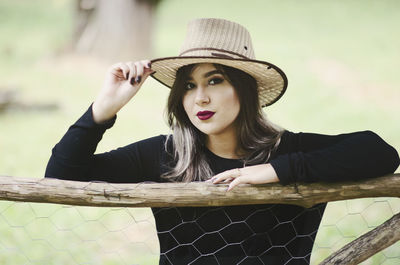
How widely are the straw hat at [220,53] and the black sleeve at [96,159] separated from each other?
1.17ft

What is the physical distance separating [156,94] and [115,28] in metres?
1.60

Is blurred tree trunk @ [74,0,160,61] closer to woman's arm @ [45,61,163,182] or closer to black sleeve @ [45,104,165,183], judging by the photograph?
black sleeve @ [45,104,165,183]

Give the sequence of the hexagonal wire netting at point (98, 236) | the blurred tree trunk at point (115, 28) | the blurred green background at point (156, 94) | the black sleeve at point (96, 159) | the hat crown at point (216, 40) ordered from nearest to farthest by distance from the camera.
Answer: the black sleeve at point (96, 159) < the hat crown at point (216, 40) < the hexagonal wire netting at point (98, 236) < the blurred green background at point (156, 94) < the blurred tree trunk at point (115, 28)

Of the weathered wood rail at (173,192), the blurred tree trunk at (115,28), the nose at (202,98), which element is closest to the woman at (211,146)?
the nose at (202,98)

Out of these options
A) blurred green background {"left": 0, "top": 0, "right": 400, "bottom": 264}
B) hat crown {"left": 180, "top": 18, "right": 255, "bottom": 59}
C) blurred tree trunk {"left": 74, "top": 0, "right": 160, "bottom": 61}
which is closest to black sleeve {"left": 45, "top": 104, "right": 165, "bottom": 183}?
hat crown {"left": 180, "top": 18, "right": 255, "bottom": 59}

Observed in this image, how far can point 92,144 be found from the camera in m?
2.10

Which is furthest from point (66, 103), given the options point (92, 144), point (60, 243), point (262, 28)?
point (92, 144)

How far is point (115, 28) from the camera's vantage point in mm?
10359

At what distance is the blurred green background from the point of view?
4551 millimetres

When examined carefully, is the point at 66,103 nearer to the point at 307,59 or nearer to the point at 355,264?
the point at 307,59

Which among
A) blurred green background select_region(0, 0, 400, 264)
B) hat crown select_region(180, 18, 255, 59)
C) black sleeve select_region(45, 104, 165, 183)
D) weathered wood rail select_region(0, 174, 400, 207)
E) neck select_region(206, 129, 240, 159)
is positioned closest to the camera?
weathered wood rail select_region(0, 174, 400, 207)

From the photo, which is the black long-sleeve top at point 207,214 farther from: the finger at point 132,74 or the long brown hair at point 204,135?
the finger at point 132,74

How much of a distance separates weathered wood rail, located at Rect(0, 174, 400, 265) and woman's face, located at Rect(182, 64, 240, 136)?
0.34 meters

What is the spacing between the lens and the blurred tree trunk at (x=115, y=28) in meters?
10.3
